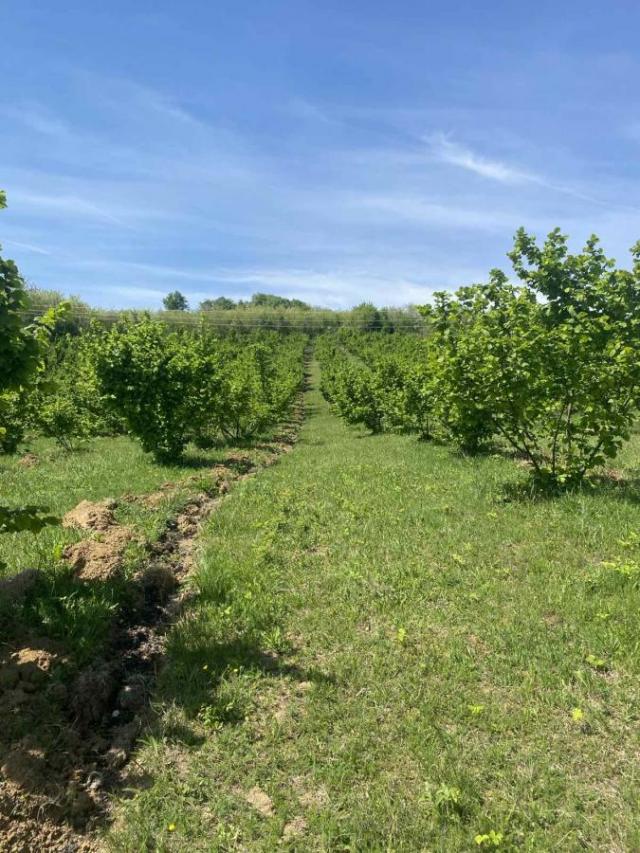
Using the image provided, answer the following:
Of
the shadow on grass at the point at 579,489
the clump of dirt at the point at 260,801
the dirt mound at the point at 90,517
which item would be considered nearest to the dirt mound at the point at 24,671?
the clump of dirt at the point at 260,801

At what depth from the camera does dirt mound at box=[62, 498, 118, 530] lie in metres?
7.13

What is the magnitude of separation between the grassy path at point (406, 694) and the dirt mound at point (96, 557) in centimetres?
97

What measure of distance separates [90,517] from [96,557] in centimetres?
145

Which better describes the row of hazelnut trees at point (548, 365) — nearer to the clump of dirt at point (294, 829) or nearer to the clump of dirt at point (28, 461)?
the clump of dirt at point (294, 829)

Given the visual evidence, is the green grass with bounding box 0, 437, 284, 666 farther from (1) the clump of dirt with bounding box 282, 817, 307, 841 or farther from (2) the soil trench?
(1) the clump of dirt with bounding box 282, 817, 307, 841

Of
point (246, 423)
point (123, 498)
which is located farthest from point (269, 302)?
point (123, 498)

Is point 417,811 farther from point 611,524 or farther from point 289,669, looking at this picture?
point 611,524

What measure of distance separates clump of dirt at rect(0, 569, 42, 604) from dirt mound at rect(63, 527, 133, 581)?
1.46 ft

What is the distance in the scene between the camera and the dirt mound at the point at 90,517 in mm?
7129

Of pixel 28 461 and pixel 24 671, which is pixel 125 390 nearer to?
pixel 28 461

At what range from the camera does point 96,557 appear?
604cm

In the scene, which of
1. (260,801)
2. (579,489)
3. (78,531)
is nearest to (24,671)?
(260,801)

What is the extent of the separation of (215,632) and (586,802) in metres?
3.27

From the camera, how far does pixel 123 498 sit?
29.9ft
